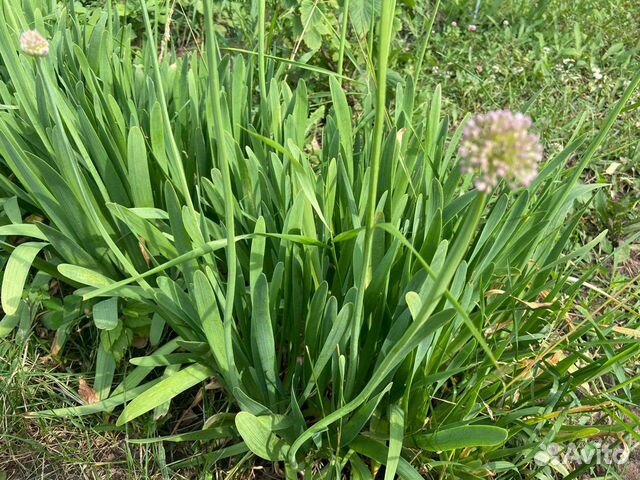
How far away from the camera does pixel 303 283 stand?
123 cm

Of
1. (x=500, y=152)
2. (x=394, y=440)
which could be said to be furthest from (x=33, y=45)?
(x=394, y=440)

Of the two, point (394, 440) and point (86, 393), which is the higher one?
point (394, 440)

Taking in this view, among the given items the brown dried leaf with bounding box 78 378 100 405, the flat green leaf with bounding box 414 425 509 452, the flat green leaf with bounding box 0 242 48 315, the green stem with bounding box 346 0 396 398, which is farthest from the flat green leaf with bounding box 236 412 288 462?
the flat green leaf with bounding box 0 242 48 315

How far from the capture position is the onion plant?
1.07 metres

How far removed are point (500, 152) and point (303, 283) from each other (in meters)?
0.75

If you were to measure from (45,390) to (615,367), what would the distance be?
1.20m

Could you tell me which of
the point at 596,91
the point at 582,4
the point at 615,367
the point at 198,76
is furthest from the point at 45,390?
the point at 582,4

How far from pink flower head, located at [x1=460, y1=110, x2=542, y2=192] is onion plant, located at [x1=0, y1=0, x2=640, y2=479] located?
42cm

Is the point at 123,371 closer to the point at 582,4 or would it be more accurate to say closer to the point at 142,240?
the point at 142,240

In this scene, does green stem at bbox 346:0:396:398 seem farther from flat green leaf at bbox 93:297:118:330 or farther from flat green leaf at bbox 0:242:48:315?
flat green leaf at bbox 0:242:48:315

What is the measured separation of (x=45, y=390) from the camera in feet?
4.36

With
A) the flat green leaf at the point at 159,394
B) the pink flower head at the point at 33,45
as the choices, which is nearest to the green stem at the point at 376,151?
the flat green leaf at the point at 159,394

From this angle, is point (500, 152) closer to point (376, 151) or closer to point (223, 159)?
point (376, 151)

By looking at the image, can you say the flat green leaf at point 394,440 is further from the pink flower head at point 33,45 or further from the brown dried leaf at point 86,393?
the pink flower head at point 33,45
